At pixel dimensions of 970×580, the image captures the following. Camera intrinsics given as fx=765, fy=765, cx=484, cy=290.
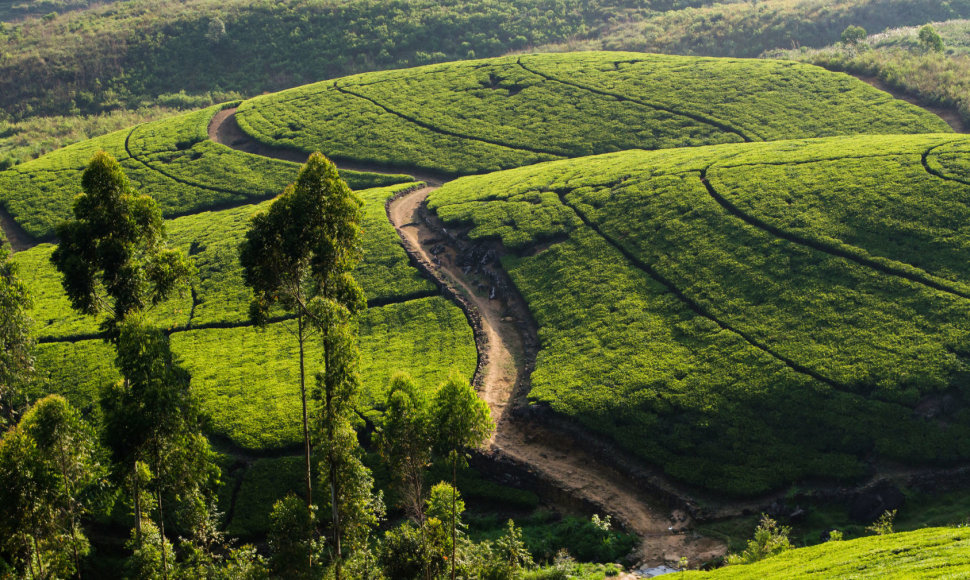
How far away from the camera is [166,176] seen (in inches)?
3019

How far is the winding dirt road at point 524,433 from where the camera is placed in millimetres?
33344

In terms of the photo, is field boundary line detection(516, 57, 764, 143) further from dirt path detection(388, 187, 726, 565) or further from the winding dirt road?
dirt path detection(388, 187, 726, 565)

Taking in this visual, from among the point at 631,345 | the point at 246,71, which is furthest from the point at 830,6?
the point at 631,345

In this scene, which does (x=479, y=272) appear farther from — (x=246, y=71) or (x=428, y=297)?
(x=246, y=71)

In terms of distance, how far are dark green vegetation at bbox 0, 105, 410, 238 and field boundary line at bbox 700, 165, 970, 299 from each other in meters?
33.4

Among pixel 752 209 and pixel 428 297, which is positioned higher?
pixel 752 209

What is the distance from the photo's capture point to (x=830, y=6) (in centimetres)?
11338

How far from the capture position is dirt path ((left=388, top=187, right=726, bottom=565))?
3306 centimetres

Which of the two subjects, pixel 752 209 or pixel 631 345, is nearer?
pixel 631 345

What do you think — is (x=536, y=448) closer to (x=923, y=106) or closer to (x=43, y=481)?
(x=43, y=481)

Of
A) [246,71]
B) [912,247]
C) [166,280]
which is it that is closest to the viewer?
A: [166,280]

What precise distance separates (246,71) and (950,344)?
99.8m

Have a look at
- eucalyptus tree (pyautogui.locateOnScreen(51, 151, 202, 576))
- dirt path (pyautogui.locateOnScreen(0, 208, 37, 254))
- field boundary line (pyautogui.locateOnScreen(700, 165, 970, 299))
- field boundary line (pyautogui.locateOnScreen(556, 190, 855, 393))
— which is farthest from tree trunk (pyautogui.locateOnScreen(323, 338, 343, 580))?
dirt path (pyautogui.locateOnScreen(0, 208, 37, 254))

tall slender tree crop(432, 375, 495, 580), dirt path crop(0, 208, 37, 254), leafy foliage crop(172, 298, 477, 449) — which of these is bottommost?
dirt path crop(0, 208, 37, 254)
